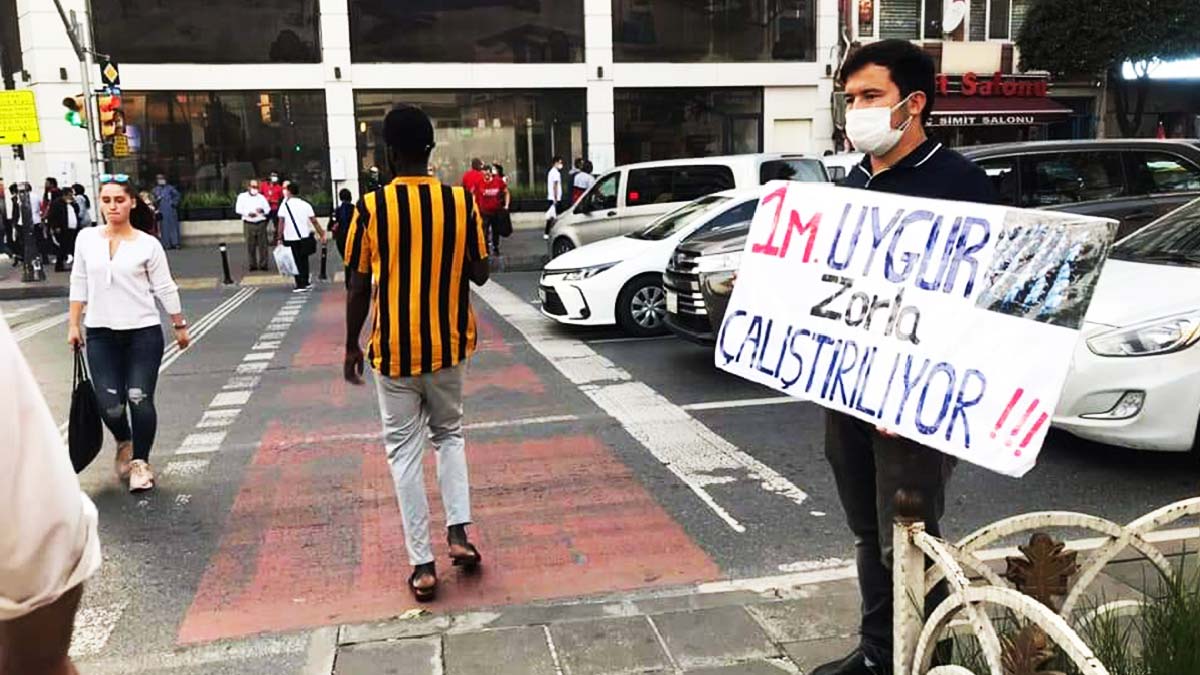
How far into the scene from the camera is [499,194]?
63.4 ft

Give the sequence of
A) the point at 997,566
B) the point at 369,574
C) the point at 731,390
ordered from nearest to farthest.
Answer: the point at 997,566
the point at 369,574
the point at 731,390

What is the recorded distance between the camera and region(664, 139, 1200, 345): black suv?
8938 millimetres

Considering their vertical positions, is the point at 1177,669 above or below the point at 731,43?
below

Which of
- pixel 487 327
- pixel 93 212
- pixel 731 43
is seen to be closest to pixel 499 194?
pixel 487 327

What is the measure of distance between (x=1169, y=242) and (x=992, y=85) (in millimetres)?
24244

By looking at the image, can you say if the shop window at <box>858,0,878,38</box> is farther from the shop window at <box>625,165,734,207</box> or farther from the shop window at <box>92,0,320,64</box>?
the shop window at <box>625,165,734,207</box>

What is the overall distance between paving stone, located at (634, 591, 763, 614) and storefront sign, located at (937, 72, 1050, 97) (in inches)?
1041

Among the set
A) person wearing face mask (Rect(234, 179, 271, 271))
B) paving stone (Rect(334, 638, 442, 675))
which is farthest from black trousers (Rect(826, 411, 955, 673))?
person wearing face mask (Rect(234, 179, 271, 271))

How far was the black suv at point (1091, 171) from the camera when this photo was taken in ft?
29.9

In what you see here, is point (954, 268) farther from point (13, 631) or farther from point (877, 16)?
point (877, 16)

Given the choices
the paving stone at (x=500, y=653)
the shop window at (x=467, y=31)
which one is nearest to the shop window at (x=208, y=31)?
the shop window at (x=467, y=31)

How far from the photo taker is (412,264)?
4191mm

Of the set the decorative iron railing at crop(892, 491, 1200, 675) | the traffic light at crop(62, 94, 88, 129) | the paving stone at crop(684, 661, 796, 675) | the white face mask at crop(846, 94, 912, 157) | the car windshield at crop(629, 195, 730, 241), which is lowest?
the paving stone at crop(684, 661, 796, 675)

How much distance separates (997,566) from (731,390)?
155 inches
